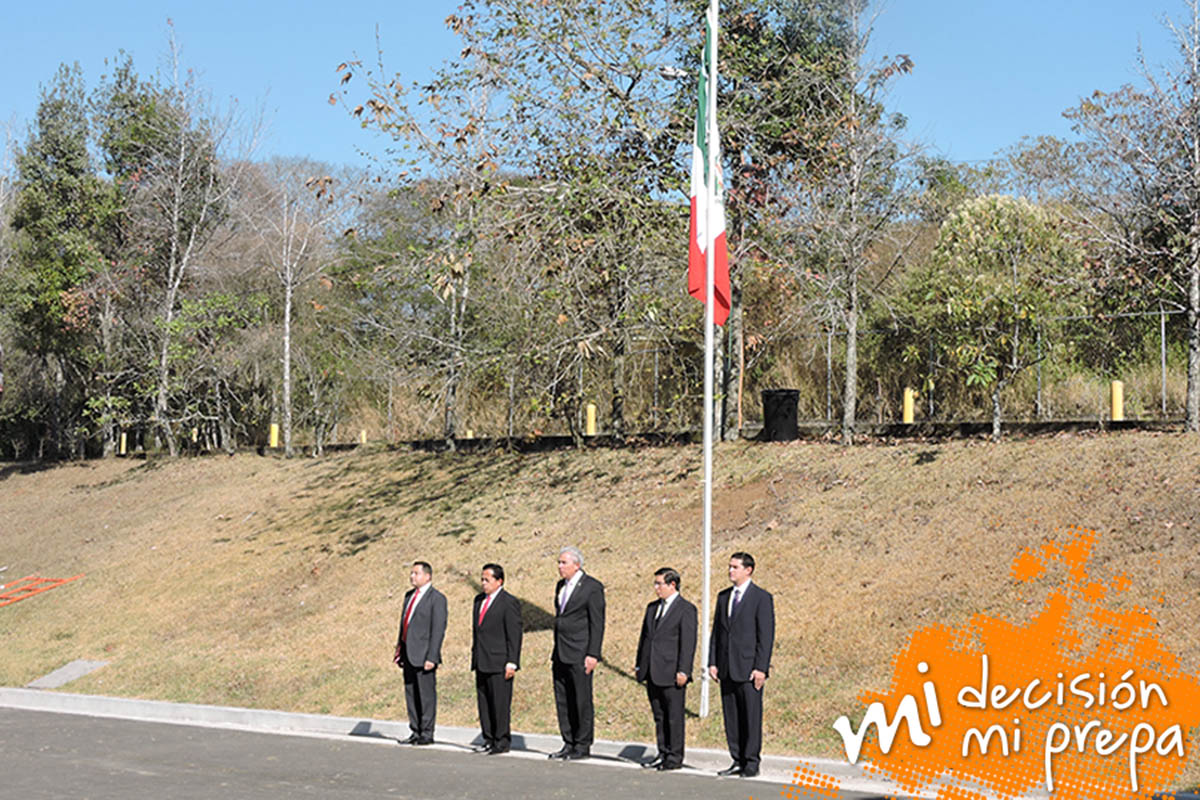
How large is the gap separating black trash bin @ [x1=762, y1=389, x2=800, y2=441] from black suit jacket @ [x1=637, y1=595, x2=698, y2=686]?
12666mm

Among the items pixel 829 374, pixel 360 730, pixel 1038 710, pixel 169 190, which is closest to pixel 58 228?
pixel 169 190

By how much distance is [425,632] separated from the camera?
39.0ft

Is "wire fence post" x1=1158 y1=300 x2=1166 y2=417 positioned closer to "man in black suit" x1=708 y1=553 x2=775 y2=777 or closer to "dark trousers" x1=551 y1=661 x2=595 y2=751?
"man in black suit" x1=708 y1=553 x2=775 y2=777

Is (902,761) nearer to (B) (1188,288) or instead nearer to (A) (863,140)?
(B) (1188,288)

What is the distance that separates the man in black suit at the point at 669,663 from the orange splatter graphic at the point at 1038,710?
3.66 ft

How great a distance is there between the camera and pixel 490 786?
31.7ft

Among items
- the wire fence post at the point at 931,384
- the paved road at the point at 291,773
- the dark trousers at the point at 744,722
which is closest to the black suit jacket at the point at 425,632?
the paved road at the point at 291,773

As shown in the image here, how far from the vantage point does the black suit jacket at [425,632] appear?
11820 millimetres

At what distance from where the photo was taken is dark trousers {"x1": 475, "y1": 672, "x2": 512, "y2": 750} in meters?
11.4

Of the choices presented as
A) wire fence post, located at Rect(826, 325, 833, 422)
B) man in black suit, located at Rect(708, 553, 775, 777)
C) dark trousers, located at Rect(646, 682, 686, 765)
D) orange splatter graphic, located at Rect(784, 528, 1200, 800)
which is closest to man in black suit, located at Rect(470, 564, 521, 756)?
dark trousers, located at Rect(646, 682, 686, 765)

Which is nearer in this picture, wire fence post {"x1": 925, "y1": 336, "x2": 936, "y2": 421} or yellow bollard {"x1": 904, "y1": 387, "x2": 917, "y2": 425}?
yellow bollard {"x1": 904, "y1": 387, "x2": 917, "y2": 425}

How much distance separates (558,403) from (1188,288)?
11.2m

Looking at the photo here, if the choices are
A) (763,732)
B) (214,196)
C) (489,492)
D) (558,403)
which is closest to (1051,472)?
(763,732)

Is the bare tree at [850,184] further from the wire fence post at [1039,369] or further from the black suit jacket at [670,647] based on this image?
the black suit jacket at [670,647]
